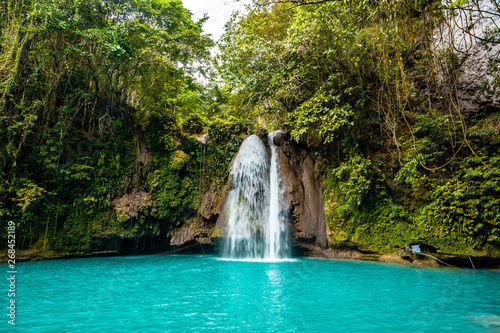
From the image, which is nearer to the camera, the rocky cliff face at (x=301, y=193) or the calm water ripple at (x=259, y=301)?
the calm water ripple at (x=259, y=301)

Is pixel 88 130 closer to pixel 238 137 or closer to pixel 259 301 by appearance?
pixel 238 137

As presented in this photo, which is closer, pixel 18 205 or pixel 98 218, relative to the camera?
pixel 18 205

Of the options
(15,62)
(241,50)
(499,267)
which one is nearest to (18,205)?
(15,62)

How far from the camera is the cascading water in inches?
361

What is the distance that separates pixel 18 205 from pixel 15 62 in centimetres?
414

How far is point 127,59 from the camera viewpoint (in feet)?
32.8

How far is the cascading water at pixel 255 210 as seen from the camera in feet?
30.1

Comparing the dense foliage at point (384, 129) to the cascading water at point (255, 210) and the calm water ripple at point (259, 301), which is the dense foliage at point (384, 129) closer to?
the calm water ripple at point (259, 301)

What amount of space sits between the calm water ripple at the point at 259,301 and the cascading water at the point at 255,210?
2881 mm

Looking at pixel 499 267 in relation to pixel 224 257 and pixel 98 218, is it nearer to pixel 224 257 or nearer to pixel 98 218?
pixel 224 257

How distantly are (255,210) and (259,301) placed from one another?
5.87 m

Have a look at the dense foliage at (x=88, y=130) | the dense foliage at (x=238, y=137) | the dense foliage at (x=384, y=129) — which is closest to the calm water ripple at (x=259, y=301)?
the dense foliage at (x=384, y=129)

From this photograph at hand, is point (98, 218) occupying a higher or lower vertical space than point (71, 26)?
lower

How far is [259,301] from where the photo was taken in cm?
394
